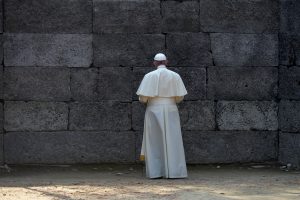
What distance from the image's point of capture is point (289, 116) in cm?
1052

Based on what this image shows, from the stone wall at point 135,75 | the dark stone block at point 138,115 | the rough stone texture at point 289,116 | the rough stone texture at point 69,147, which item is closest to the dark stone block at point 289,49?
the stone wall at point 135,75

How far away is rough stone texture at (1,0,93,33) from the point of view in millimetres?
10406

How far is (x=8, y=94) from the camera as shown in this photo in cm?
1040

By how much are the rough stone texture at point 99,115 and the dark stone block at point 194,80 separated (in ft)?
3.21

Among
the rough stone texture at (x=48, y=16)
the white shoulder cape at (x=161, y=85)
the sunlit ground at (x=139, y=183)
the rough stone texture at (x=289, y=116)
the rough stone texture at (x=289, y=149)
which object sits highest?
the rough stone texture at (x=48, y=16)

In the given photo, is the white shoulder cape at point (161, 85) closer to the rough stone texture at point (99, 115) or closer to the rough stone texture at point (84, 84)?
the rough stone texture at point (99, 115)

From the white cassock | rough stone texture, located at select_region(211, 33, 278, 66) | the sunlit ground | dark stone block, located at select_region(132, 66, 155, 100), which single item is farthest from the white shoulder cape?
rough stone texture, located at select_region(211, 33, 278, 66)

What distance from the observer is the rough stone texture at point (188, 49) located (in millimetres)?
10562

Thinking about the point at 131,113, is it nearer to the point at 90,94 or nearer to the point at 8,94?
the point at 90,94

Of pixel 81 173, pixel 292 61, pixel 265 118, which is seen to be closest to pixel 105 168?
pixel 81 173

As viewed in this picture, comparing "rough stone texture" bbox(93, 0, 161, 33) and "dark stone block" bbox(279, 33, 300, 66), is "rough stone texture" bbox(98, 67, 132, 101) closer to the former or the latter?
"rough stone texture" bbox(93, 0, 161, 33)

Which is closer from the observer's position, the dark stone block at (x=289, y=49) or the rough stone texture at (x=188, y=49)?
the dark stone block at (x=289, y=49)

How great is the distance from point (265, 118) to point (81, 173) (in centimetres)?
311

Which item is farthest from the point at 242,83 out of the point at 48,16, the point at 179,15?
the point at 48,16
